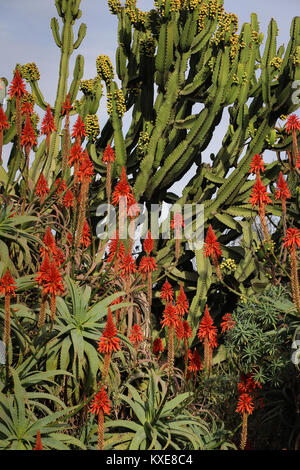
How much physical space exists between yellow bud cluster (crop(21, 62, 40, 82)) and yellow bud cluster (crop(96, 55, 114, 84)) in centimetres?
100

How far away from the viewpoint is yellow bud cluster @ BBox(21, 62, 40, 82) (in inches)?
322

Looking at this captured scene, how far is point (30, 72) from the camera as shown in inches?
324

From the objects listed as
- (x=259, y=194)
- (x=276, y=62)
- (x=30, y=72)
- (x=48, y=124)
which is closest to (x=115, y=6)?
(x=30, y=72)

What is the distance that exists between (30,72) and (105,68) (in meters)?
1.20

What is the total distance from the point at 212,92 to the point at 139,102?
1101mm

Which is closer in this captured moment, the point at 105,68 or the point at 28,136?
the point at 28,136

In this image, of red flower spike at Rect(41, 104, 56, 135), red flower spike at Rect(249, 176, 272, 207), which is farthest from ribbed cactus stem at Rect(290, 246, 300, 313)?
red flower spike at Rect(41, 104, 56, 135)

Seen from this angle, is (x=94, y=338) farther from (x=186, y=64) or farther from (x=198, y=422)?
(x=186, y=64)

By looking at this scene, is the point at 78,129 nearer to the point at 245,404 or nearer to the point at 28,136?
the point at 28,136

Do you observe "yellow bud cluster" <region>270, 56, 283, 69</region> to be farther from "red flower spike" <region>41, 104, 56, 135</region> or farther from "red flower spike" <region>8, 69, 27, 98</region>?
"red flower spike" <region>8, 69, 27, 98</region>

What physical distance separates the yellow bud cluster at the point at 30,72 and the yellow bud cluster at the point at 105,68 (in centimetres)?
100
